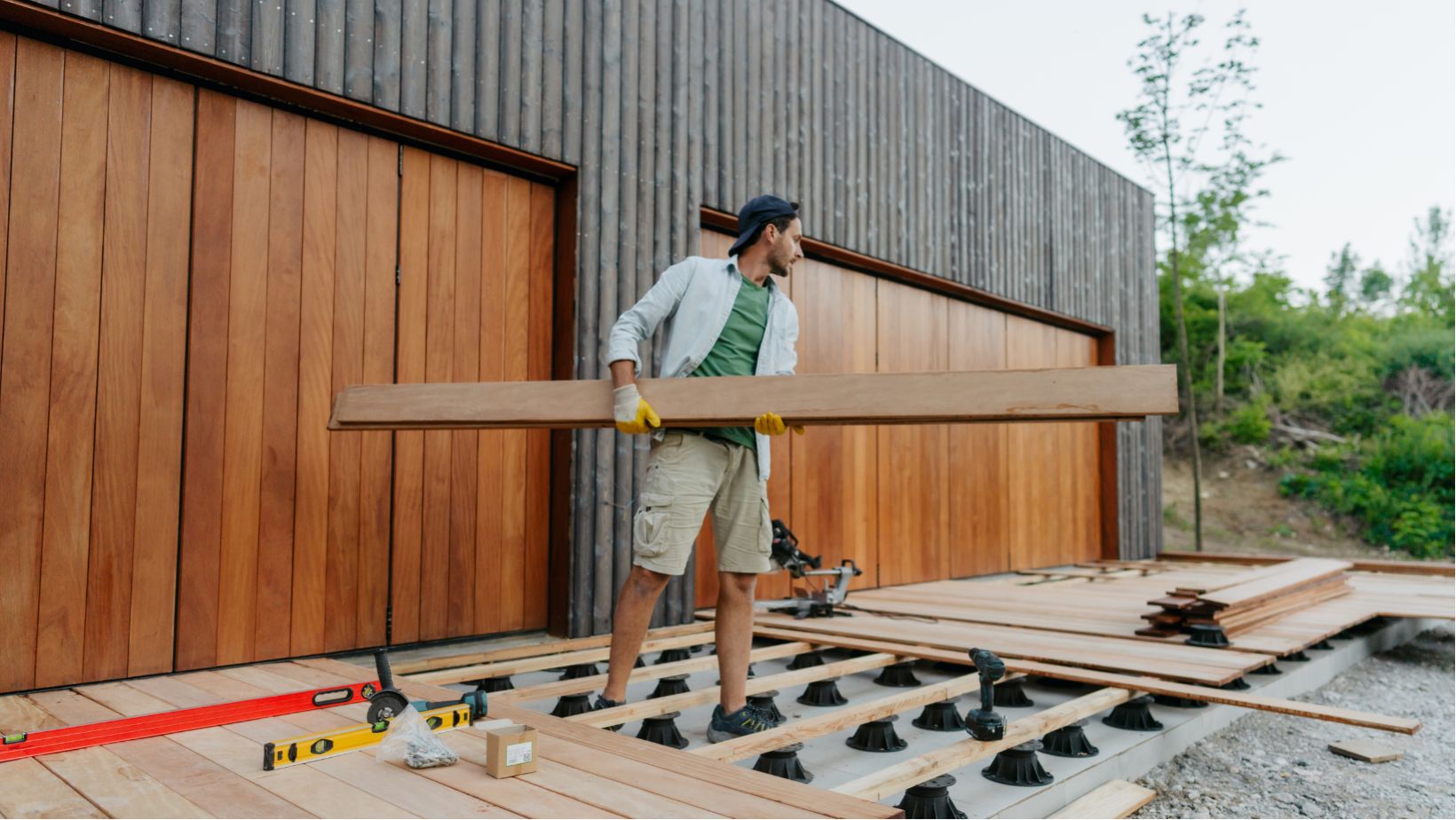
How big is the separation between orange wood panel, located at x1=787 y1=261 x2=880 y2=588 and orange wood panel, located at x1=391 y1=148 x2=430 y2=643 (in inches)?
97.9

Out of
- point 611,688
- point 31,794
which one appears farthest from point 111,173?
point 611,688

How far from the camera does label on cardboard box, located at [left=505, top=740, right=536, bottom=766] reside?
1824 mm

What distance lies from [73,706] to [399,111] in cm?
244

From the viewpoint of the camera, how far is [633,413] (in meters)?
2.46

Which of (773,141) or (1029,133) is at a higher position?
(1029,133)

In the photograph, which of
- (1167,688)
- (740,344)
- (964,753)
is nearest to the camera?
(964,753)

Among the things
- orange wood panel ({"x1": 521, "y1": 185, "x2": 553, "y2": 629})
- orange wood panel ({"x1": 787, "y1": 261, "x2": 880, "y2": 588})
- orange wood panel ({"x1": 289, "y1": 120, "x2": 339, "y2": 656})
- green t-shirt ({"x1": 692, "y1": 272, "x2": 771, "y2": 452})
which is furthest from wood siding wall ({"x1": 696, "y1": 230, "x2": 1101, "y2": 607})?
green t-shirt ({"x1": 692, "y1": 272, "x2": 771, "y2": 452})

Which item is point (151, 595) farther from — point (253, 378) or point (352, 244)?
point (352, 244)

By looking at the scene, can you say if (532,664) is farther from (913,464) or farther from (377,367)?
(913,464)

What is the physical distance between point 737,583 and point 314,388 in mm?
1977

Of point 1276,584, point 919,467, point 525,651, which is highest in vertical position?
point 919,467

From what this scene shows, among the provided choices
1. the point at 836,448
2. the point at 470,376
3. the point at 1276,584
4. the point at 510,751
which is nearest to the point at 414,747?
the point at 510,751

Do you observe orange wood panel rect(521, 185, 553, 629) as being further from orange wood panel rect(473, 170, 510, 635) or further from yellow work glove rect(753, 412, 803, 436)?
yellow work glove rect(753, 412, 803, 436)

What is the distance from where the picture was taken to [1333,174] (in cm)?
2145
